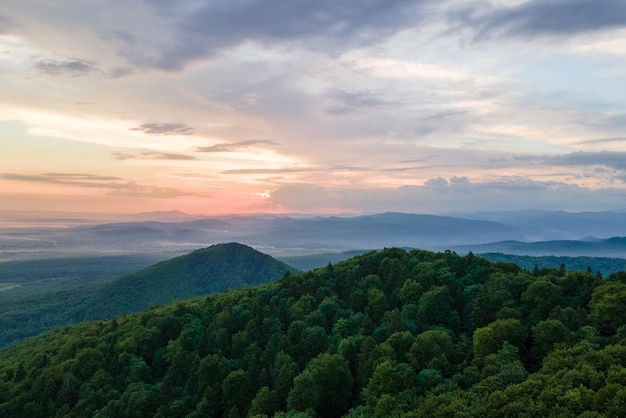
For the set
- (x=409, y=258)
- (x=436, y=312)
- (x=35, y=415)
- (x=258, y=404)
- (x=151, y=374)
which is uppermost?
(x=409, y=258)

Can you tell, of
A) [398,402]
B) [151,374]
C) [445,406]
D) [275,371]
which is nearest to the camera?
[445,406]

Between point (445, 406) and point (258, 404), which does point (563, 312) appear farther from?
point (258, 404)

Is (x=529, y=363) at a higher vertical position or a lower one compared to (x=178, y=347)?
higher

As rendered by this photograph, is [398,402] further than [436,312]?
No

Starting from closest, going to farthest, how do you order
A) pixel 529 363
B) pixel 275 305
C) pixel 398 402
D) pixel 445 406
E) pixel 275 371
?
pixel 445 406, pixel 398 402, pixel 529 363, pixel 275 371, pixel 275 305

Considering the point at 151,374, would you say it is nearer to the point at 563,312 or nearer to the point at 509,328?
the point at 509,328

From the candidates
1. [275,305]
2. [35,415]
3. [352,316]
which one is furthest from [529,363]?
[35,415]

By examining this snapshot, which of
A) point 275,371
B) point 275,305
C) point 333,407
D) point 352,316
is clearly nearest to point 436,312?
point 352,316
